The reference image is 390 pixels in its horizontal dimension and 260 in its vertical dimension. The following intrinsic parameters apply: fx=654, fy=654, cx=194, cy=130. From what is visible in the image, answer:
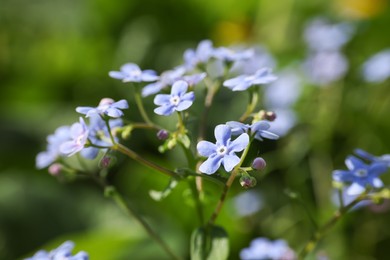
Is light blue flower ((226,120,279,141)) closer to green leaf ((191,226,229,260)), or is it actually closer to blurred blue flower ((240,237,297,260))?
green leaf ((191,226,229,260))

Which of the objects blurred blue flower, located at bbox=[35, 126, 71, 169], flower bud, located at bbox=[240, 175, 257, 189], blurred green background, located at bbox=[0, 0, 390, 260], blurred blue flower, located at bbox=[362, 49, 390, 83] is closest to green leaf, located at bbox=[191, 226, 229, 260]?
blurred green background, located at bbox=[0, 0, 390, 260]

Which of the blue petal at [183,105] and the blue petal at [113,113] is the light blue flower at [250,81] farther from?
the blue petal at [113,113]

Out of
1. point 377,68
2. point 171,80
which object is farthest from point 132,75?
point 377,68

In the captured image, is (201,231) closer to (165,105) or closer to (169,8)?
(165,105)

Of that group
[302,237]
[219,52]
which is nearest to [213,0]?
[302,237]

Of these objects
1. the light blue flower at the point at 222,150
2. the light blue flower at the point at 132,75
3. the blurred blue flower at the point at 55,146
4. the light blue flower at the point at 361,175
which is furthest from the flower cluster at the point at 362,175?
the blurred blue flower at the point at 55,146

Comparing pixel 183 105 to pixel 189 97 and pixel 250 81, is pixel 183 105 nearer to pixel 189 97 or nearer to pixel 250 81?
pixel 189 97
